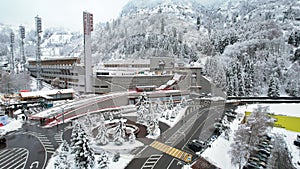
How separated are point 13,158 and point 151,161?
12.6m

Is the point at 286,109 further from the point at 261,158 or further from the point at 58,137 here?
the point at 58,137

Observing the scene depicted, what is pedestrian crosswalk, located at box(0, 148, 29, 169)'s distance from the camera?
16.2 m

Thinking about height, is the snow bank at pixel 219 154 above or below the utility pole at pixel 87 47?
below

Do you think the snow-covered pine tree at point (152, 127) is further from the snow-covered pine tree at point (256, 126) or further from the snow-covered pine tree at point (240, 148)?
the snow-covered pine tree at point (256, 126)

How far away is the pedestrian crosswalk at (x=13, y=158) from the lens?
53.2ft

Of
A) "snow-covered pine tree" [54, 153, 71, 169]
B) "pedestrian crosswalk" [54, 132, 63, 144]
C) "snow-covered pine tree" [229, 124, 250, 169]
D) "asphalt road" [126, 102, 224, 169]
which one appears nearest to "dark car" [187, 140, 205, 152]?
"asphalt road" [126, 102, 224, 169]

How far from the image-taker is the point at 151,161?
56.0ft

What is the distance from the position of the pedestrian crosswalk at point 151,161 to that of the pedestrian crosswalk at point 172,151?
4.04 ft

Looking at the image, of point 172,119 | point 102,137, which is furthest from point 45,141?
point 172,119

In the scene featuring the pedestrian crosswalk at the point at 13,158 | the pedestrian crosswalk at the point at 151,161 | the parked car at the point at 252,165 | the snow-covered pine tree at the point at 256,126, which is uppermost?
the snow-covered pine tree at the point at 256,126

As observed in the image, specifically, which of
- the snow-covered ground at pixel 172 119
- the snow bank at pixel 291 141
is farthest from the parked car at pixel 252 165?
the snow-covered ground at pixel 172 119

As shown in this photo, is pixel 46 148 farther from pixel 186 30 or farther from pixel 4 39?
pixel 4 39

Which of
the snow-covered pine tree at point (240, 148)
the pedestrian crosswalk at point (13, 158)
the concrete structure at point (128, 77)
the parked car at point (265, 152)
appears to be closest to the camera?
the snow-covered pine tree at point (240, 148)

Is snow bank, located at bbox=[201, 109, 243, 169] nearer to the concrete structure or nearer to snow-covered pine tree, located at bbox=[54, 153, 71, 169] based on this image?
snow-covered pine tree, located at bbox=[54, 153, 71, 169]
